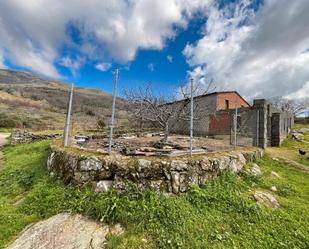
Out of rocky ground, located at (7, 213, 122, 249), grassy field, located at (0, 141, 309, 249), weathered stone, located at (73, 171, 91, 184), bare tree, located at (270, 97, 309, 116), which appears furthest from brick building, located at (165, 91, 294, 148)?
bare tree, located at (270, 97, 309, 116)

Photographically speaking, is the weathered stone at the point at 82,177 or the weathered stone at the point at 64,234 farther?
the weathered stone at the point at 82,177

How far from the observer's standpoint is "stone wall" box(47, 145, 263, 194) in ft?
13.8

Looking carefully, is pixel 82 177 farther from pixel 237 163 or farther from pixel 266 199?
pixel 266 199

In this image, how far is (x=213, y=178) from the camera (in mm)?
4848

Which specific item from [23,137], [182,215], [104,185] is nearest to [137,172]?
[104,185]

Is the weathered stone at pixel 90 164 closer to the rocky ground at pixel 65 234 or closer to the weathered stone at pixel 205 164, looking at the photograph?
the rocky ground at pixel 65 234

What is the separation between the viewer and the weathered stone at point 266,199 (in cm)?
455

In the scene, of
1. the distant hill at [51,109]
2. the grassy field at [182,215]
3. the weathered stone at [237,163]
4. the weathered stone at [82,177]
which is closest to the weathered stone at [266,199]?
the grassy field at [182,215]

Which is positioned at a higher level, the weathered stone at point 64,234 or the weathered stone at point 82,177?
the weathered stone at point 82,177

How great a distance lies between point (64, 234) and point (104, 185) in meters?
1.15

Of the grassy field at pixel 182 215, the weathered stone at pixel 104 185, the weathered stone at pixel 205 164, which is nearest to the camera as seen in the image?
→ the grassy field at pixel 182 215

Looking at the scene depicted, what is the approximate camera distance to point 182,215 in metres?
3.69

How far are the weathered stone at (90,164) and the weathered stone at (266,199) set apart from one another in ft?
13.0

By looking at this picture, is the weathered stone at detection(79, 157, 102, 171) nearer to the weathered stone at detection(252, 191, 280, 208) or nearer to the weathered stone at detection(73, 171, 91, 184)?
the weathered stone at detection(73, 171, 91, 184)
